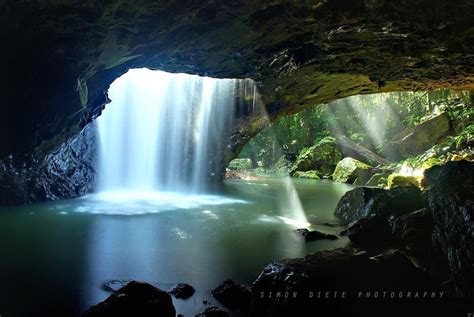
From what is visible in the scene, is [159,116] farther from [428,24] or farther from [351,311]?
[351,311]

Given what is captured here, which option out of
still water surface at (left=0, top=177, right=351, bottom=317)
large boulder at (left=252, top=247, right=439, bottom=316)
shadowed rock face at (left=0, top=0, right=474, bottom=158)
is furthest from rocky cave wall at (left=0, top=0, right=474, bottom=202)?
large boulder at (left=252, top=247, right=439, bottom=316)

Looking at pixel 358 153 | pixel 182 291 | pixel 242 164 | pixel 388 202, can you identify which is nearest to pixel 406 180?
pixel 388 202

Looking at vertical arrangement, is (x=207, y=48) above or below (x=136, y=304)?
above

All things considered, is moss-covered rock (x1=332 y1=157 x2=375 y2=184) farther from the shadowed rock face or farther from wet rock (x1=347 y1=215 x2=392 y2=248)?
wet rock (x1=347 y1=215 x2=392 y2=248)

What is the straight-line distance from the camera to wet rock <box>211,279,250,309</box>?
14.2 feet

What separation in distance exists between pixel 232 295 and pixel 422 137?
77.2ft

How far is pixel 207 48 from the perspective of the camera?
773 cm

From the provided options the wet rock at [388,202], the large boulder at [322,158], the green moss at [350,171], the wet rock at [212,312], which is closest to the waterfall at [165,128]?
the wet rock at [388,202]

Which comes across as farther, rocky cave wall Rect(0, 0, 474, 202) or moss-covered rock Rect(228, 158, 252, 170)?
moss-covered rock Rect(228, 158, 252, 170)

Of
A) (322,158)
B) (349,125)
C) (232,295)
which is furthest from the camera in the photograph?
(349,125)

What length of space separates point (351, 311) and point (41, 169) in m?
11.0

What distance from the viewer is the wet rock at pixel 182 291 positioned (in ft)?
14.8

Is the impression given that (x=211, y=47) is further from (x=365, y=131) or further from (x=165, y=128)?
(x=365, y=131)

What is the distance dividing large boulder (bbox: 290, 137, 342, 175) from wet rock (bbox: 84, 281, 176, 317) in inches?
922
